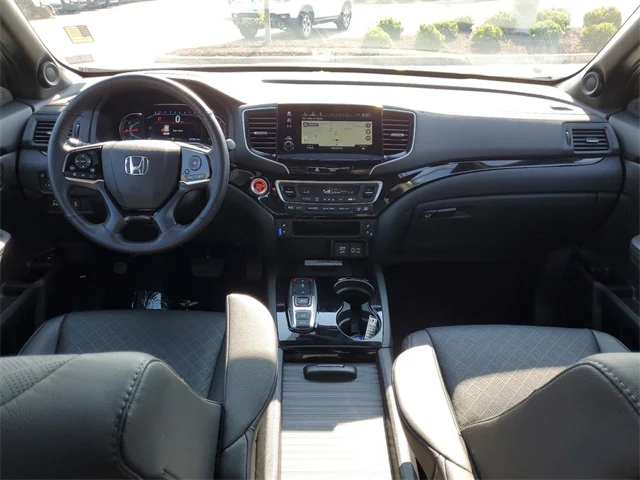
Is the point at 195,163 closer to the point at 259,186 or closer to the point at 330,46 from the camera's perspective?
the point at 259,186

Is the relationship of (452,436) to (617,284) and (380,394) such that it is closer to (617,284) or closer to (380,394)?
(380,394)

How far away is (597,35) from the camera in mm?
2658

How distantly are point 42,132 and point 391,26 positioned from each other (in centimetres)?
155

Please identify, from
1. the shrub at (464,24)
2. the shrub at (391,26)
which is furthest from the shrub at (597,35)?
the shrub at (391,26)

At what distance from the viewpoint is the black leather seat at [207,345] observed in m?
1.61

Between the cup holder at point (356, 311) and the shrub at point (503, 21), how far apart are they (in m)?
1.25

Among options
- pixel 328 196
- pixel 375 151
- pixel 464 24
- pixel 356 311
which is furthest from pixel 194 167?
pixel 464 24

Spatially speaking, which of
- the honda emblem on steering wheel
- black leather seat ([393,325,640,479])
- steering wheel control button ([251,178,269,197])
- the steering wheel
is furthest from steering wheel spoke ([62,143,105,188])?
black leather seat ([393,325,640,479])

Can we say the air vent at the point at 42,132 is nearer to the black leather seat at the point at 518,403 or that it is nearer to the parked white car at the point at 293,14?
the parked white car at the point at 293,14

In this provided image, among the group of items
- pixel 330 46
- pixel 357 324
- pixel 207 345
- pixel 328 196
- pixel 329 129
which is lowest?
pixel 357 324

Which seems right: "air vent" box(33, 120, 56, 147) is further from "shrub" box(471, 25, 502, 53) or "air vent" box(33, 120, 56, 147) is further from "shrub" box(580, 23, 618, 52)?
"shrub" box(580, 23, 618, 52)

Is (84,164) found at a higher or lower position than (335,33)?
lower

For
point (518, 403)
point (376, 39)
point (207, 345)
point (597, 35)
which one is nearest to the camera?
point (518, 403)

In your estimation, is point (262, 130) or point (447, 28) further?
point (447, 28)
